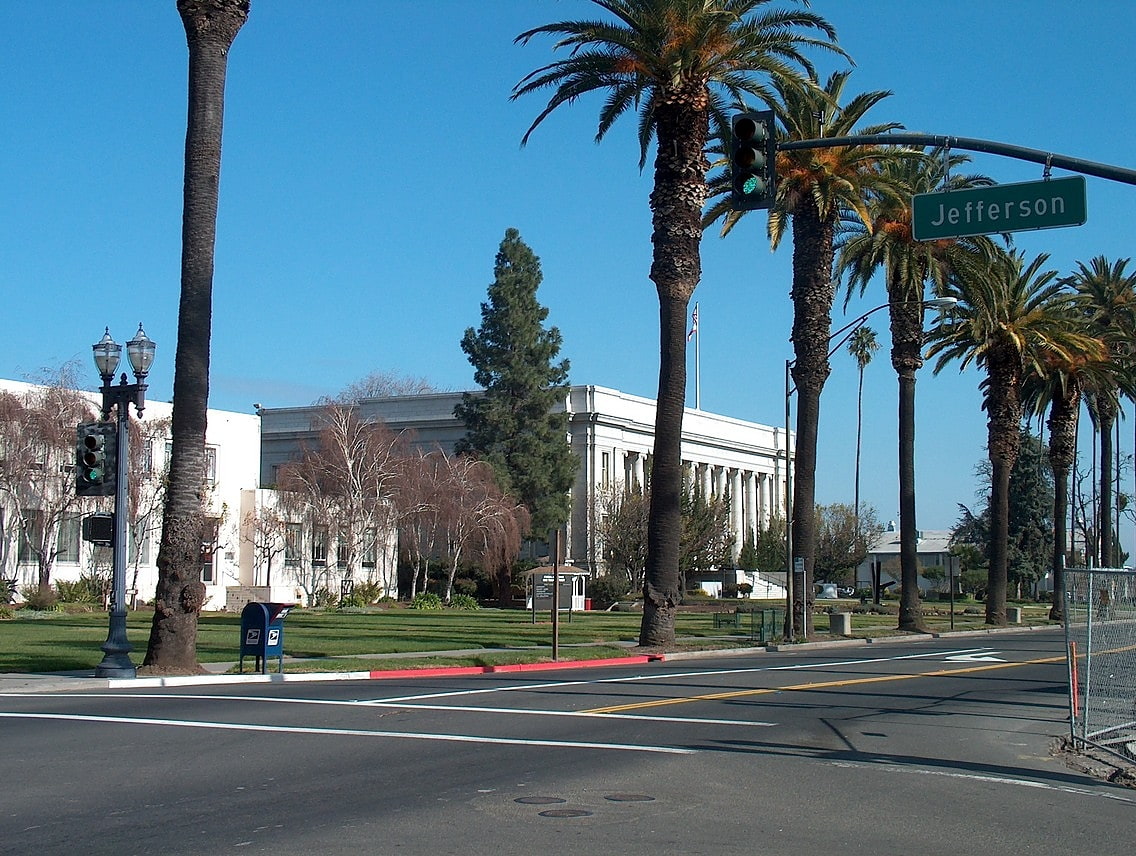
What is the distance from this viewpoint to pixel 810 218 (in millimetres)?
37906

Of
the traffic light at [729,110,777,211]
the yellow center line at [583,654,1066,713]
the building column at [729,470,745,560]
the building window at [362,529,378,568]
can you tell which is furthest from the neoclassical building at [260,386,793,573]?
the traffic light at [729,110,777,211]

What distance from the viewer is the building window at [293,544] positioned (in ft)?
203

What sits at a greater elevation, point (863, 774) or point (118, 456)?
point (118, 456)

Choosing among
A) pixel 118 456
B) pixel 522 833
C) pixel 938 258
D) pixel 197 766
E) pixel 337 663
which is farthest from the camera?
pixel 938 258

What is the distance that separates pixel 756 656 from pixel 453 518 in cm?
3443

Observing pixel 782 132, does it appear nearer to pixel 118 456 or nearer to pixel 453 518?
pixel 118 456

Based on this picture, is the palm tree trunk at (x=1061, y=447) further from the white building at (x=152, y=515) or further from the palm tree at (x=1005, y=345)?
the white building at (x=152, y=515)

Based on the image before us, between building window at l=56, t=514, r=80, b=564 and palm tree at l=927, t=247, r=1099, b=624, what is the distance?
3577 cm

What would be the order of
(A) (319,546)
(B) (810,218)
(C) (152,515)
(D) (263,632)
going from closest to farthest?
(D) (263,632)
(B) (810,218)
(C) (152,515)
(A) (319,546)

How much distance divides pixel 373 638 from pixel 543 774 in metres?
23.3

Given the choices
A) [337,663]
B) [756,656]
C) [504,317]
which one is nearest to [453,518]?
[504,317]

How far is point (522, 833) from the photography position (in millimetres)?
8859

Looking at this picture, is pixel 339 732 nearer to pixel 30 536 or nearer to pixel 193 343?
pixel 193 343

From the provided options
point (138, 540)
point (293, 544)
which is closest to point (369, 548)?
point (293, 544)
